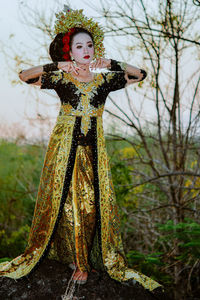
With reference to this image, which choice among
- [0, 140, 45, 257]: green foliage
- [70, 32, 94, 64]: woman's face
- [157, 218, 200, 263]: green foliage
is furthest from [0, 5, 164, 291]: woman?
[0, 140, 45, 257]: green foliage

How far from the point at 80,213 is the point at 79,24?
1590mm

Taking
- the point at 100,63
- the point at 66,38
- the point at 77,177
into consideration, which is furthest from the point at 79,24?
the point at 77,177

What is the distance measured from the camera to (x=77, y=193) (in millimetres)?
2285

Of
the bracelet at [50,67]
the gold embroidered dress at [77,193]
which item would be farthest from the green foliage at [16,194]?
the bracelet at [50,67]

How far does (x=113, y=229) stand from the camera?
2373 millimetres

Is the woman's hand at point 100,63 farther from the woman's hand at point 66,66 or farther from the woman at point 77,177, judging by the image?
the woman's hand at point 66,66

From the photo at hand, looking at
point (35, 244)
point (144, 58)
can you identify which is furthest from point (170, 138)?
point (35, 244)

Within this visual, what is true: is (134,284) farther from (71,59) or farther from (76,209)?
(71,59)

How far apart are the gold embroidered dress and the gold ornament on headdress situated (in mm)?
298

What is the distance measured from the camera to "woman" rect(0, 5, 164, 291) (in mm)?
2252

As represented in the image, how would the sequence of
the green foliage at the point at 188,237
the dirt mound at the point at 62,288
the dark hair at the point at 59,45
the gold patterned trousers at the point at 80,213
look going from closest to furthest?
the dirt mound at the point at 62,288
the gold patterned trousers at the point at 80,213
the dark hair at the point at 59,45
the green foliage at the point at 188,237

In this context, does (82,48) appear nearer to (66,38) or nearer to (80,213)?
(66,38)

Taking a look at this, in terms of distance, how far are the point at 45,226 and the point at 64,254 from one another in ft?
1.01

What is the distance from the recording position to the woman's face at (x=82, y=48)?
90.0 inches
